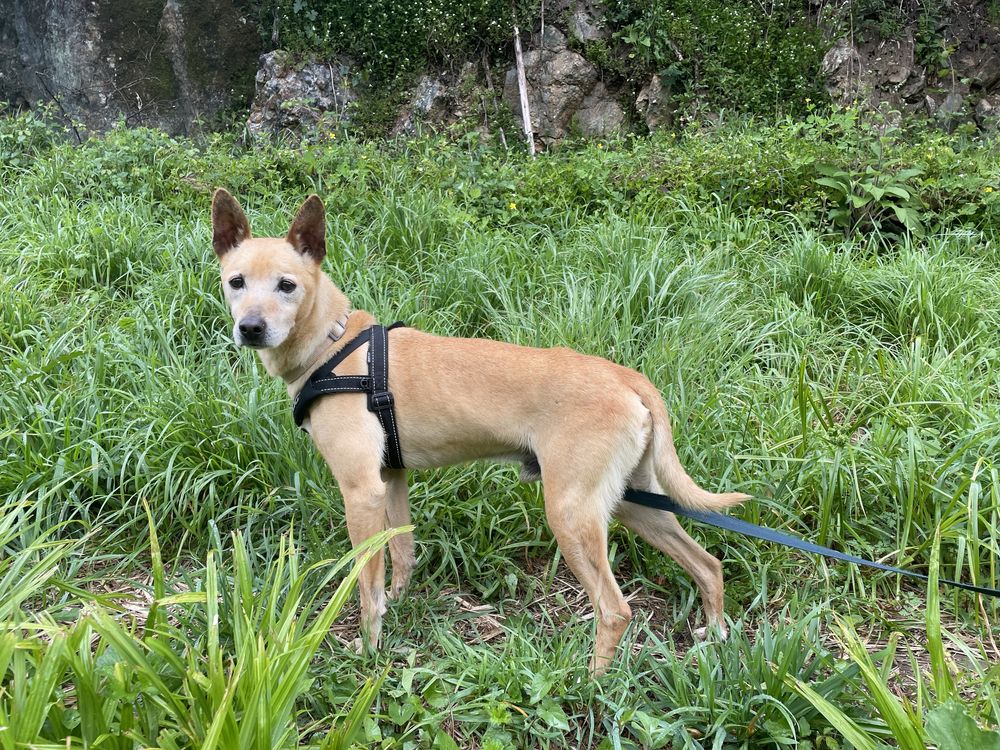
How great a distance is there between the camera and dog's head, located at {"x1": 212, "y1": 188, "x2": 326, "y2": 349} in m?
2.66

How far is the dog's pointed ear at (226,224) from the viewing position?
2.90 meters

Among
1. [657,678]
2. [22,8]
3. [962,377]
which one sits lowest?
[657,678]

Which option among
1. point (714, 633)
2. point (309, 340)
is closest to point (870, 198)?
point (714, 633)

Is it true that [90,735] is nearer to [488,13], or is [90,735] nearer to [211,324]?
[211,324]

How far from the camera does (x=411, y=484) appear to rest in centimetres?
342

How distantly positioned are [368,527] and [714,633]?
1392 mm

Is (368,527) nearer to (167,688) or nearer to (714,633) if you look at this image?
(167,688)

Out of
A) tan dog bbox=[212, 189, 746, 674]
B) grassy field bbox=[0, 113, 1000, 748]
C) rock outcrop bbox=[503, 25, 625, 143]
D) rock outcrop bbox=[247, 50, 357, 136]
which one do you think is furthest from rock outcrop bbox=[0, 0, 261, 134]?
tan dog bbox=[212, 189, 746, 674]

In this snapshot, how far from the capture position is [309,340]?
2.86 metres

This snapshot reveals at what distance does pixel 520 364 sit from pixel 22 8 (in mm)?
9795

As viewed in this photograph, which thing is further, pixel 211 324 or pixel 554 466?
pixel 211 324

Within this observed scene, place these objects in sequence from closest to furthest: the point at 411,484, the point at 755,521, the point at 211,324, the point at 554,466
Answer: the point at 554,466 < the point at 755,521 < the point at 411,484 < the point at 211,324

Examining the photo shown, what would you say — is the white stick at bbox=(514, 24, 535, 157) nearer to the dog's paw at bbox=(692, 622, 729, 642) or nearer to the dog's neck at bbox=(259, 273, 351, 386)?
the dog's neck at bbox=(259, 273, 351, 386)

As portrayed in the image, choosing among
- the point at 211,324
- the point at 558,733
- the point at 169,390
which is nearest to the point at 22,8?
the point at 211,324
